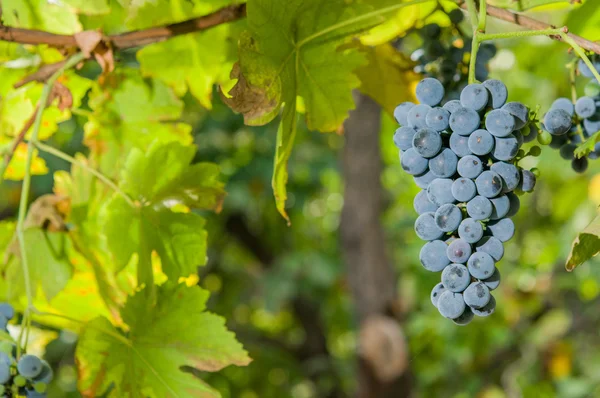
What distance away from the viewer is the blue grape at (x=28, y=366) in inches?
29.9

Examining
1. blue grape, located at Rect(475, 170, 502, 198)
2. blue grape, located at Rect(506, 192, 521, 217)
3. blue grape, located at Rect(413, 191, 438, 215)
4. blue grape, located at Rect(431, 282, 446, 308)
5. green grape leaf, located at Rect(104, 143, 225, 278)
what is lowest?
green grape leaf, located at Rect(104, 143, 225, 278)

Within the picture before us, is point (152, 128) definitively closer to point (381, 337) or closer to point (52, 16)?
point (52, 16)

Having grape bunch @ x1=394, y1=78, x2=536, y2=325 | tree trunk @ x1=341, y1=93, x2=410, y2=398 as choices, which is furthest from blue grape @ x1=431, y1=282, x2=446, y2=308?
tree trunk @ x1=341, y1=93, x2=410, y2=398

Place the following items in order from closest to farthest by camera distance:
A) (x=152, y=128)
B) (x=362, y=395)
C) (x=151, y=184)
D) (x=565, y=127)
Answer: (x=565, y=127) < (x=151, y=184) < (x=152, y=128) < (x=362, y=395)

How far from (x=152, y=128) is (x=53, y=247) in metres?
0.25

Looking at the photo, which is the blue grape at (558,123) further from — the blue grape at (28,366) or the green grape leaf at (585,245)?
the blue grape at (28,366)

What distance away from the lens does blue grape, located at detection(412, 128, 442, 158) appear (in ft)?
1.94

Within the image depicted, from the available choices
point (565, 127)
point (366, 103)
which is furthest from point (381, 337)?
point (565, 127)

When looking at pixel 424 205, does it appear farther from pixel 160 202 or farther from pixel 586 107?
pixel 160 202

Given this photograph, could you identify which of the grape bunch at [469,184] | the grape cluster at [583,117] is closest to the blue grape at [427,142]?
the grape bunch at [469,184]

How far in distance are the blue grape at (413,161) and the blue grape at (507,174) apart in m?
0.06

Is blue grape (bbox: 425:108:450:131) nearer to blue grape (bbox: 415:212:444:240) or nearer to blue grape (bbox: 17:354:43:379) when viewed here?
blue grape (bbox: 415:212:444:240)

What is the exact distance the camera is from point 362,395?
8.56 ft

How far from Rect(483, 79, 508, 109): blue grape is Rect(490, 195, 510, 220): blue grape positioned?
85 millimetres
